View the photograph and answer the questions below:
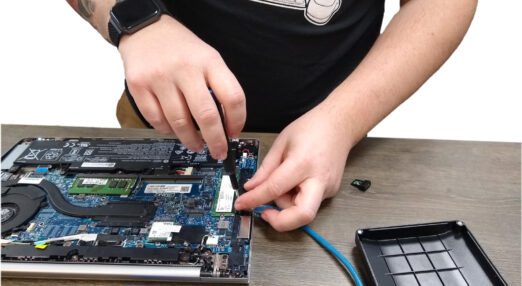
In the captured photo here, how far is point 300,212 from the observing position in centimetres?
87

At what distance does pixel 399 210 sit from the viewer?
97 centimetres

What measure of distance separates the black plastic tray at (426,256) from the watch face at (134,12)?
2.35ft

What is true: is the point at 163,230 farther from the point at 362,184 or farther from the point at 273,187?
the point at 362,184

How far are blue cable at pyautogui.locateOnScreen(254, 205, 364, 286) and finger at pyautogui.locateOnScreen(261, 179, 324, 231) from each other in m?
0.03

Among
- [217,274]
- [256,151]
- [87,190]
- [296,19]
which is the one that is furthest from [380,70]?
[87,190]

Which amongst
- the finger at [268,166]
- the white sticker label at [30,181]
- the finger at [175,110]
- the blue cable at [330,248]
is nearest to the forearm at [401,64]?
the finger at [268,166]

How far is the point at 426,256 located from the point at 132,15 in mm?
892

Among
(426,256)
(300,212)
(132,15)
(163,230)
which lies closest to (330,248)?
(300,212)

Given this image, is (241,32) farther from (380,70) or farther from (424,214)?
(424,214)

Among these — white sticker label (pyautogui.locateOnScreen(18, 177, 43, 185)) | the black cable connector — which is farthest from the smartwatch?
the black cable connector

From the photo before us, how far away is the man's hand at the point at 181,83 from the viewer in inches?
31.7

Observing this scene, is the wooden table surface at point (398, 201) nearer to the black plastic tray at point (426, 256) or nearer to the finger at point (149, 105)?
the black plastic tray at point (426, 256)

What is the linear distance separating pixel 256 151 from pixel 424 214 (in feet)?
1.63

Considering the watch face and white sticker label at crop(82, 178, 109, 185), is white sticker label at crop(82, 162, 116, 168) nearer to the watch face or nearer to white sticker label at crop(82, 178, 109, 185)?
white sticker label at crop(82, 178, 109, 185)
